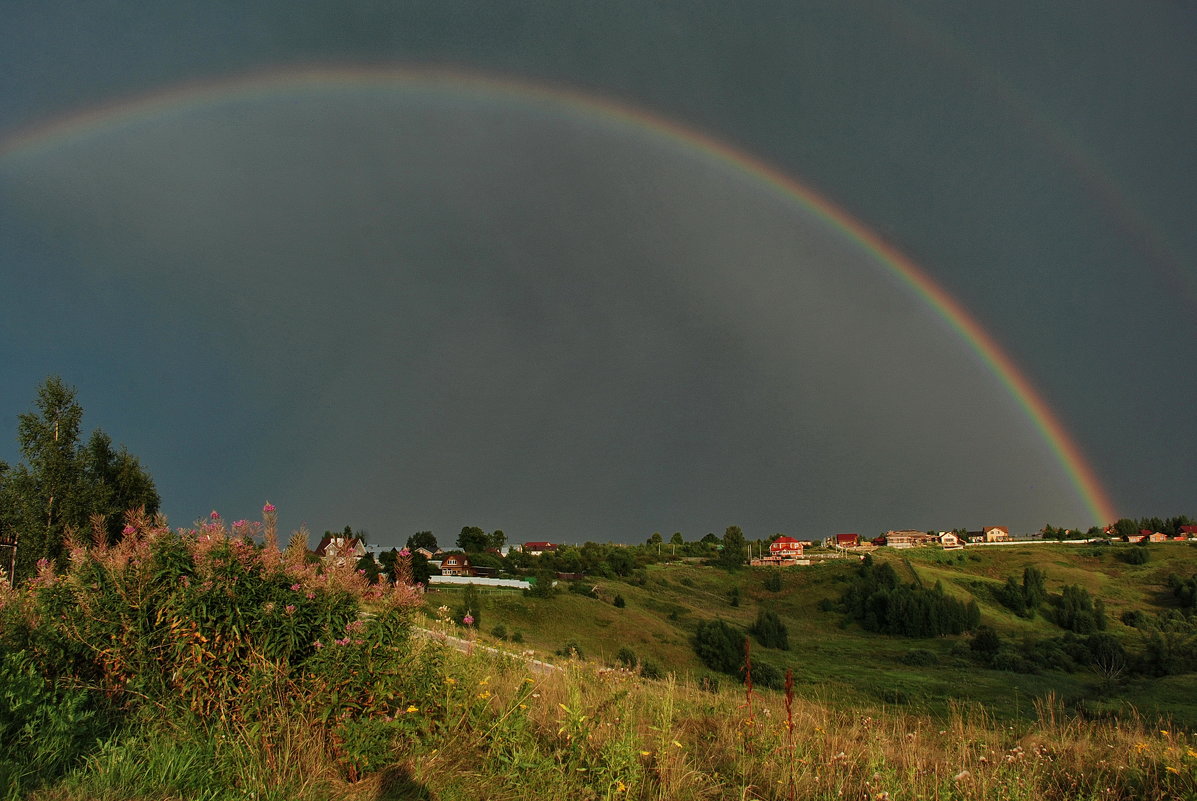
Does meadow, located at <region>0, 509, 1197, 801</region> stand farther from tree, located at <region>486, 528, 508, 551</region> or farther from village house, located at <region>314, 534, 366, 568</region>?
tree, located at <region>486, 528, 508, 551</region>

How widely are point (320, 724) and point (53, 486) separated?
26.1 meters

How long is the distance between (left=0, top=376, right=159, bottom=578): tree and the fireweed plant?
69.7 ft

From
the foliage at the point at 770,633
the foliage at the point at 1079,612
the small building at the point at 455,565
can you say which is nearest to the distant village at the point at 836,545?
the small building at the point at 455,565

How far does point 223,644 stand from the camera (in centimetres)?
→ 603

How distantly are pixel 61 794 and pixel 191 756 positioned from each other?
0.76m

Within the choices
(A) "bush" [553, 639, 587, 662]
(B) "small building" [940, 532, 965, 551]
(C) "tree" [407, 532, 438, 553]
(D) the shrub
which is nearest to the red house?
(B) "small building" [940, 532, 965, 551]

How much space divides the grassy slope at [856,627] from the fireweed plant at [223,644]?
7.58 m

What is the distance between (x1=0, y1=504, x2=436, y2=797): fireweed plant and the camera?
5.82 meters

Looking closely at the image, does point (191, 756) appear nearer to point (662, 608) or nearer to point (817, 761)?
point (817, 761)

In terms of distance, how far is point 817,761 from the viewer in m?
6.17

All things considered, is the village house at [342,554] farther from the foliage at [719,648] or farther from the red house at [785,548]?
the red house at [785,548]

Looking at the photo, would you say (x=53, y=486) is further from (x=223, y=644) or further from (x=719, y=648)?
(x=719, y=648)

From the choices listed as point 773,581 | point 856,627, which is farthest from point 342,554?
point 773,581

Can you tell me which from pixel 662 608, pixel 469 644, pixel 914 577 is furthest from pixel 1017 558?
pixel 469 644
